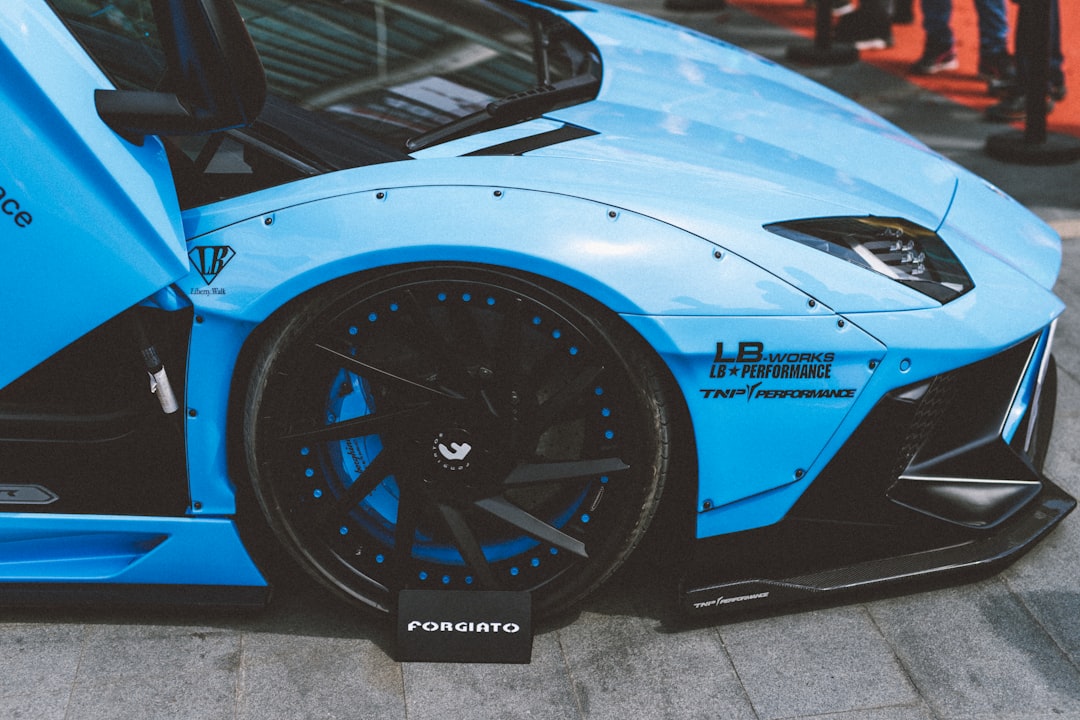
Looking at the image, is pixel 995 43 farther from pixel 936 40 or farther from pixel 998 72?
pixel 936 40

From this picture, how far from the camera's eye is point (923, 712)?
2.02m

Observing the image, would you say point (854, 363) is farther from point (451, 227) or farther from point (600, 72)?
point (600, 72)

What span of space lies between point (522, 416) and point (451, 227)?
0.37 meters

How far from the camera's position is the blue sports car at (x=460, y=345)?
73.7 inches

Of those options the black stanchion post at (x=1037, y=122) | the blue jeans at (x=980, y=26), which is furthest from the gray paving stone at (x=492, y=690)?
the blue jeans at (x=980, y=26)

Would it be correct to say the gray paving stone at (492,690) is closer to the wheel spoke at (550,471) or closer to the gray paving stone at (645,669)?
the gray paving stone at (645,669)

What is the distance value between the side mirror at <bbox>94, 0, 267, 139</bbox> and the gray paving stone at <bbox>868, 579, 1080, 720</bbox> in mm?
1570

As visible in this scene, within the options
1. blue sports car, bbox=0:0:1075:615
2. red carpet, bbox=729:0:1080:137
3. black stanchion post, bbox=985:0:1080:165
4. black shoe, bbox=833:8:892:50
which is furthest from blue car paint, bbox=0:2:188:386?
black shoe, bbox=833:8:892:50

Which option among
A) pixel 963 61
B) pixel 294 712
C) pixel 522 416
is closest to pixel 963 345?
pixel 522 416

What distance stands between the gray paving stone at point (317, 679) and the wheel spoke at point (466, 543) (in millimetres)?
244

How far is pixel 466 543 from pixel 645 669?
16.6 inches

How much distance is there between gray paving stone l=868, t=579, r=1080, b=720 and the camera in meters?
2.04

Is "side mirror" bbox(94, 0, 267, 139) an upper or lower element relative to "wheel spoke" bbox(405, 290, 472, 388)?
upper

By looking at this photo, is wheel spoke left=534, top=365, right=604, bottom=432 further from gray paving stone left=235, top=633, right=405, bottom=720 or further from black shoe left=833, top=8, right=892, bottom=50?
black shoe left=833, top=8, right=892, bottom=50
